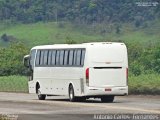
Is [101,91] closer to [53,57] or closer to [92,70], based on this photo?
[92,70]

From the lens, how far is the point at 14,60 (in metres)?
112

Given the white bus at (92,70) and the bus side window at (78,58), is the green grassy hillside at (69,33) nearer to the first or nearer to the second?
the white bus at (92,70)

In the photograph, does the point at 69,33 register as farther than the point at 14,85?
Yes

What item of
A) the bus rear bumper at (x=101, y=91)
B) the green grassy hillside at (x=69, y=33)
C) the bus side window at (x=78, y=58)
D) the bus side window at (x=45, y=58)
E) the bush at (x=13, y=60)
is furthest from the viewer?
the green grassy hillside at (x=69, y=33)

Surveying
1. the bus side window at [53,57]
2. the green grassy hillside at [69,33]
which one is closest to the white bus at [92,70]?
the bus side window at [53,57]

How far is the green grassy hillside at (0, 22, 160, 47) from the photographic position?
173 meters

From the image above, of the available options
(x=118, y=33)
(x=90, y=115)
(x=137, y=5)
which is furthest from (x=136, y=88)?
(x=137, y=5)

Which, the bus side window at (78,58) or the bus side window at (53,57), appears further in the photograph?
the bus side window at (53,57)

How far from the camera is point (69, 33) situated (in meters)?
185

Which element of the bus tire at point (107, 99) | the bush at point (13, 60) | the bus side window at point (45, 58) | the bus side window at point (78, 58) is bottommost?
the bush at point (13, 60)

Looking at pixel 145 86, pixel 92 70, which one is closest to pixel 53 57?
pixel 92 70

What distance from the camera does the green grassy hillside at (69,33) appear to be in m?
173

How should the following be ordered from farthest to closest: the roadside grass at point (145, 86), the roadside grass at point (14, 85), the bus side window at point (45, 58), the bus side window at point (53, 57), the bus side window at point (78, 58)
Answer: the roadside grass at point (14, 85) → the roadside grass at point (145, 86) → the bus side window at point (45, 58) → the bus side window at point (53, 57) → the bus side window at point (78, 58)

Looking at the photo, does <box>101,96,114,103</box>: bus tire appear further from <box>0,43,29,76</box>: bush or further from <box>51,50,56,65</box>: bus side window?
<box>0,43,29,76</box>: bush
